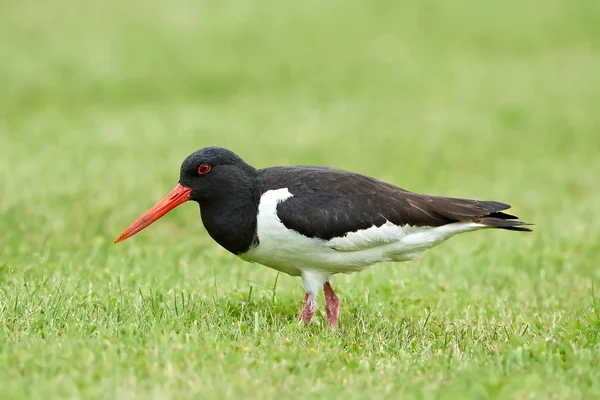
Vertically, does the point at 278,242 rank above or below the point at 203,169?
below

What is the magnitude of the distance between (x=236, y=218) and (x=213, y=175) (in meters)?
0.41

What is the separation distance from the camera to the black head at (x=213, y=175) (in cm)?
638

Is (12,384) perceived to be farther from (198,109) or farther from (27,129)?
(198,109)

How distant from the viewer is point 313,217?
612 cm

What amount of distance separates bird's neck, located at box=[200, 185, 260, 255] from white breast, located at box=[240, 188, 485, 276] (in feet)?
0.24

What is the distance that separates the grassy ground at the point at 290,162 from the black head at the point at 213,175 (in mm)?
885

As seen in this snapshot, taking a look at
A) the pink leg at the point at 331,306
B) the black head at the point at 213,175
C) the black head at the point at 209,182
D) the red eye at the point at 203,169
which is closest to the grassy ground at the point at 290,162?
the pink leg at the point at 331,306

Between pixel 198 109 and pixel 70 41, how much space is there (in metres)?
5.10

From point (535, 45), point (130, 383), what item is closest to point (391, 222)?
point (130, 383)

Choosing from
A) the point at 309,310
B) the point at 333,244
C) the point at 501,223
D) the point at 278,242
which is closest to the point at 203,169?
the point at 278,242

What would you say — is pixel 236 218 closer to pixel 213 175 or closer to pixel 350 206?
pixel 213 175

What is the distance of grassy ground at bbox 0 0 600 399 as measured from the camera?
508 centimetres

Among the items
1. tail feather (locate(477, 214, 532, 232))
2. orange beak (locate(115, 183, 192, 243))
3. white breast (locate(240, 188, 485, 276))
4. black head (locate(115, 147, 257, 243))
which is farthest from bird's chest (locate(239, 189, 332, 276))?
tail feather (locate(477, 214, 532, 232))

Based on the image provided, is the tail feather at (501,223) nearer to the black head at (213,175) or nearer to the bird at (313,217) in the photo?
the bird at (313,217)
